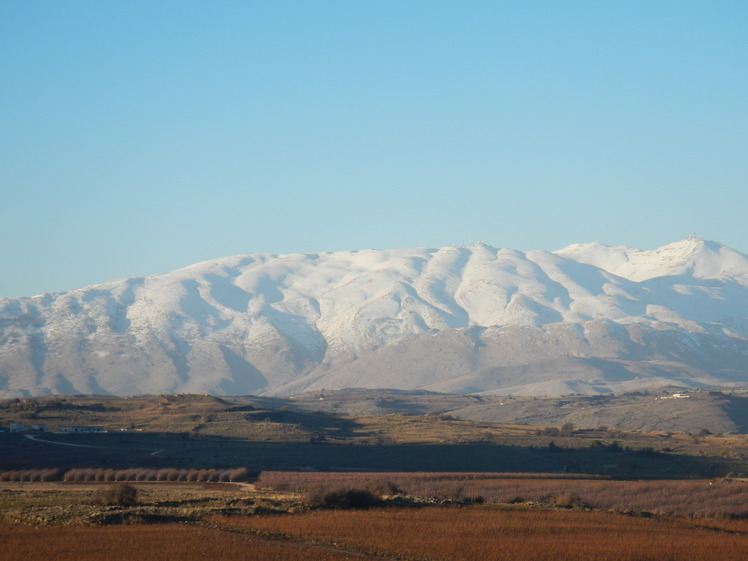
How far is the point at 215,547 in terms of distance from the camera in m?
37.7

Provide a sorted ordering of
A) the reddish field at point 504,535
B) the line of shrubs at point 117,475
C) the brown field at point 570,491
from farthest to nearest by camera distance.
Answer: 1. the line of shrubs at point 117,475
2. the brown field at point 570,491
3. the reddish field at point 504,535

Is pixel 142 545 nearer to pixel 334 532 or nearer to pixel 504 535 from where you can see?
pixel 334 532

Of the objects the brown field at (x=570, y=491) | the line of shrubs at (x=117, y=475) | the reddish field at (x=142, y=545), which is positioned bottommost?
the line of shrubs at (x=117, y=475)

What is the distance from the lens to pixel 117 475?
2911 inches

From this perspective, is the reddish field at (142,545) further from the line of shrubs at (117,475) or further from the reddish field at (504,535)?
the line of shrubs at (117,475)

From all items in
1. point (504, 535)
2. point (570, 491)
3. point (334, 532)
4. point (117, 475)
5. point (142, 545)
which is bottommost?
point (117, 475)

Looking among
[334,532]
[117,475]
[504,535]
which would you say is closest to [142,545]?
[334,532]

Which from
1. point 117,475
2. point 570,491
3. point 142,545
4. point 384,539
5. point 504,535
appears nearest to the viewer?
point 142,545

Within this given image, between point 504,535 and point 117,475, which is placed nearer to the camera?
point 504,535

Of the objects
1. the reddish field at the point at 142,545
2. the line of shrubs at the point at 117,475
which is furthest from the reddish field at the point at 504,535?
the line of shrubs at the point at 117,475

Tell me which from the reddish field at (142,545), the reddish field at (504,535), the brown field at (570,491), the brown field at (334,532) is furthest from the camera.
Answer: the brown field at (570,491)

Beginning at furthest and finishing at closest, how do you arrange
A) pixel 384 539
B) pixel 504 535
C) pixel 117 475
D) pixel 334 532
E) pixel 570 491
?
1. pixel 117 475
2. pixel 570 491
3. pixel 504 535
4. pixel 334 532
5. pixel 384 539

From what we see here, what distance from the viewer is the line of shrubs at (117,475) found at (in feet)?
240

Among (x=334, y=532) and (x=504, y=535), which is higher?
(x=334, y=532)
